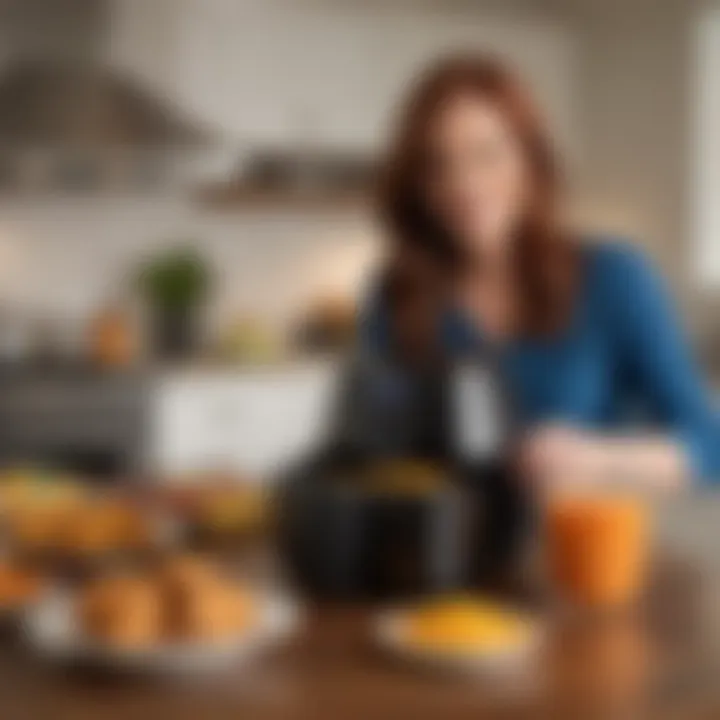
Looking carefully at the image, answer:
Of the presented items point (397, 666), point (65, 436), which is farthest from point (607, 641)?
point (65, 436)

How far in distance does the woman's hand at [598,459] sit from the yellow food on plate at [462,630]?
19 cm

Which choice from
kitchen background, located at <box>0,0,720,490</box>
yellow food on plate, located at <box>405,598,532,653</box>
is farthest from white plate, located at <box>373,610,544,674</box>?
kitchen background, located at <box>0,0,720,490</box>

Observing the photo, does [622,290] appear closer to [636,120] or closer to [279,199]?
[636,120]

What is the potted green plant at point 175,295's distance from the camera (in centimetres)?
231

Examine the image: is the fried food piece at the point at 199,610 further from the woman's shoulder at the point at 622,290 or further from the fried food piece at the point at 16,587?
the woman's shoulder at the point at 622,290

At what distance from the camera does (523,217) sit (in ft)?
5.77

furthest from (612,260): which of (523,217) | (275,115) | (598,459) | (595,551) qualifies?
(275,115)

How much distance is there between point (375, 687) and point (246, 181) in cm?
183

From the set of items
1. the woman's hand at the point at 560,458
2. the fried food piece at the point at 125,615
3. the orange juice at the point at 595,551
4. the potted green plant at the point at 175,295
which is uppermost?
the potted green plant at the point at 175,295

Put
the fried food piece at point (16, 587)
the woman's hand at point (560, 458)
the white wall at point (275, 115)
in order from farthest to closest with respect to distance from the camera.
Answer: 1. the white wall at point (275, 115)
2. the woman's hand at point (560, 458)
3. the fried food piece at point (16, 587)

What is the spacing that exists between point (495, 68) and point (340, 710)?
161 centimetres

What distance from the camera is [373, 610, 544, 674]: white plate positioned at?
83 centimetres

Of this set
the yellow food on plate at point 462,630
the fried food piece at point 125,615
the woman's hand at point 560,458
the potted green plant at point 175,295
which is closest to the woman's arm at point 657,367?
the woman's hand at point 560,458

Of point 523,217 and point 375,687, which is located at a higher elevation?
point 523,217
